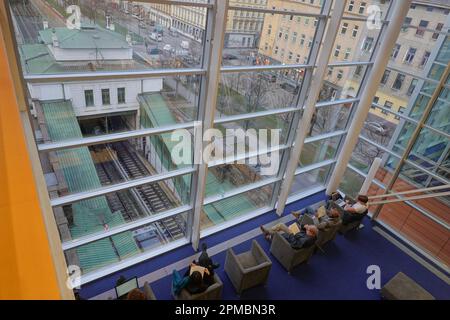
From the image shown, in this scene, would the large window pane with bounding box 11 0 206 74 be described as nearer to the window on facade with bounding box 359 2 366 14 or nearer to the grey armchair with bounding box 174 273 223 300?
the grey armchair with bounding box 174 273 223 300

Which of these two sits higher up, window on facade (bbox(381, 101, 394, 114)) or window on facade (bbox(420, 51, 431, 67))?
window on facade (bbox(420, 51, 431, 67))

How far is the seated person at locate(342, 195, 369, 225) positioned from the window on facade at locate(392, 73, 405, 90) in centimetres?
252

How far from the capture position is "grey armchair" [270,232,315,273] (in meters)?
4.65

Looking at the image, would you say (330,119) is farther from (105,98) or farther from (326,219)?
(105,98)

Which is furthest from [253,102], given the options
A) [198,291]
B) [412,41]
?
[412,41]

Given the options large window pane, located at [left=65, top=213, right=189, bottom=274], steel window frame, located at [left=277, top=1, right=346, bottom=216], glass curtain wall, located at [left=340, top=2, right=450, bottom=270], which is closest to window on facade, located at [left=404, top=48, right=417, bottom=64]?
glass curtain wall, located at [left=340, top=2, right=450, bottom=270]

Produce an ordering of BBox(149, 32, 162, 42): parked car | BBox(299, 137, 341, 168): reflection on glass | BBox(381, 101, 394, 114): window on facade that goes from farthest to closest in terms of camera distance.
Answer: BBox(381, 101, 394, 114): window on facade, BBox(299, 137, 341, 168): reflection on glass, BBox(149, 32, 162, 42): parked car

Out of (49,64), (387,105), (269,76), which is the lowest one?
(387,105)

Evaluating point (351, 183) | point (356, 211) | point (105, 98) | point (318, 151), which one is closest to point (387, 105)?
point (318, 151)

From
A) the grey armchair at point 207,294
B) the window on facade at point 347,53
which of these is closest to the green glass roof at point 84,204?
the grey armchair at point 207,294

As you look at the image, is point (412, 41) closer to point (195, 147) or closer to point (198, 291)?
point (195, 147)

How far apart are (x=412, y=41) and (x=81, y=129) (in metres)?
6.16

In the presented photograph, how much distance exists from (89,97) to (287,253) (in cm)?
374

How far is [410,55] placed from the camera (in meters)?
5.72
